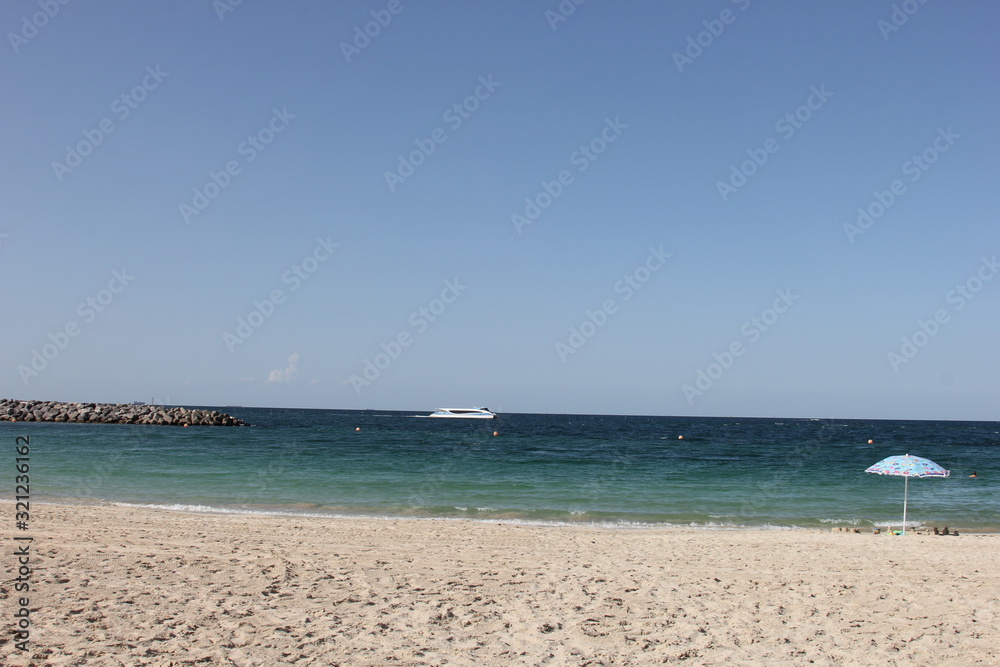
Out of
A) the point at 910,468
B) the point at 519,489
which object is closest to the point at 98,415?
the point at 519,489

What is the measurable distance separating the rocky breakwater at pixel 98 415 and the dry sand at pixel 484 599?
7397 cm

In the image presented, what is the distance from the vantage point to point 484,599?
29.8 feet

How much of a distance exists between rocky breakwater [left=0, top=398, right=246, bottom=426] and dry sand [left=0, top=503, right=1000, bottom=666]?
74.0 metres

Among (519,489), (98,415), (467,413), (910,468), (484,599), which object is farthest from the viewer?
(467,413)

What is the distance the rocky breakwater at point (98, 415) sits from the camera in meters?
80.4

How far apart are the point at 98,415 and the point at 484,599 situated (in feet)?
290

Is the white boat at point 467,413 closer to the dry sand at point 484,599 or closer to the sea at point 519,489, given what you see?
the sea at point 519,489

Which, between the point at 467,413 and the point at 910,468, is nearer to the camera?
the point at 910,468

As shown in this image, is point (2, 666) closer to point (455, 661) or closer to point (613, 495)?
point (455, 661)

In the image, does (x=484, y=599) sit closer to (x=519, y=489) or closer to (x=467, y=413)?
(x=519, y=489)

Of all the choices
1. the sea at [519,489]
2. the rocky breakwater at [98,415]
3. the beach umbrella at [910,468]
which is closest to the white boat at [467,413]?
the rocky breakwater at [98,415]

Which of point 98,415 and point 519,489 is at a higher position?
point 98,415

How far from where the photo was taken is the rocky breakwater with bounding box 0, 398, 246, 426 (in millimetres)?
80438

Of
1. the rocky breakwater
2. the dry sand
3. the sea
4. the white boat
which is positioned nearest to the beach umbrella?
the sea
